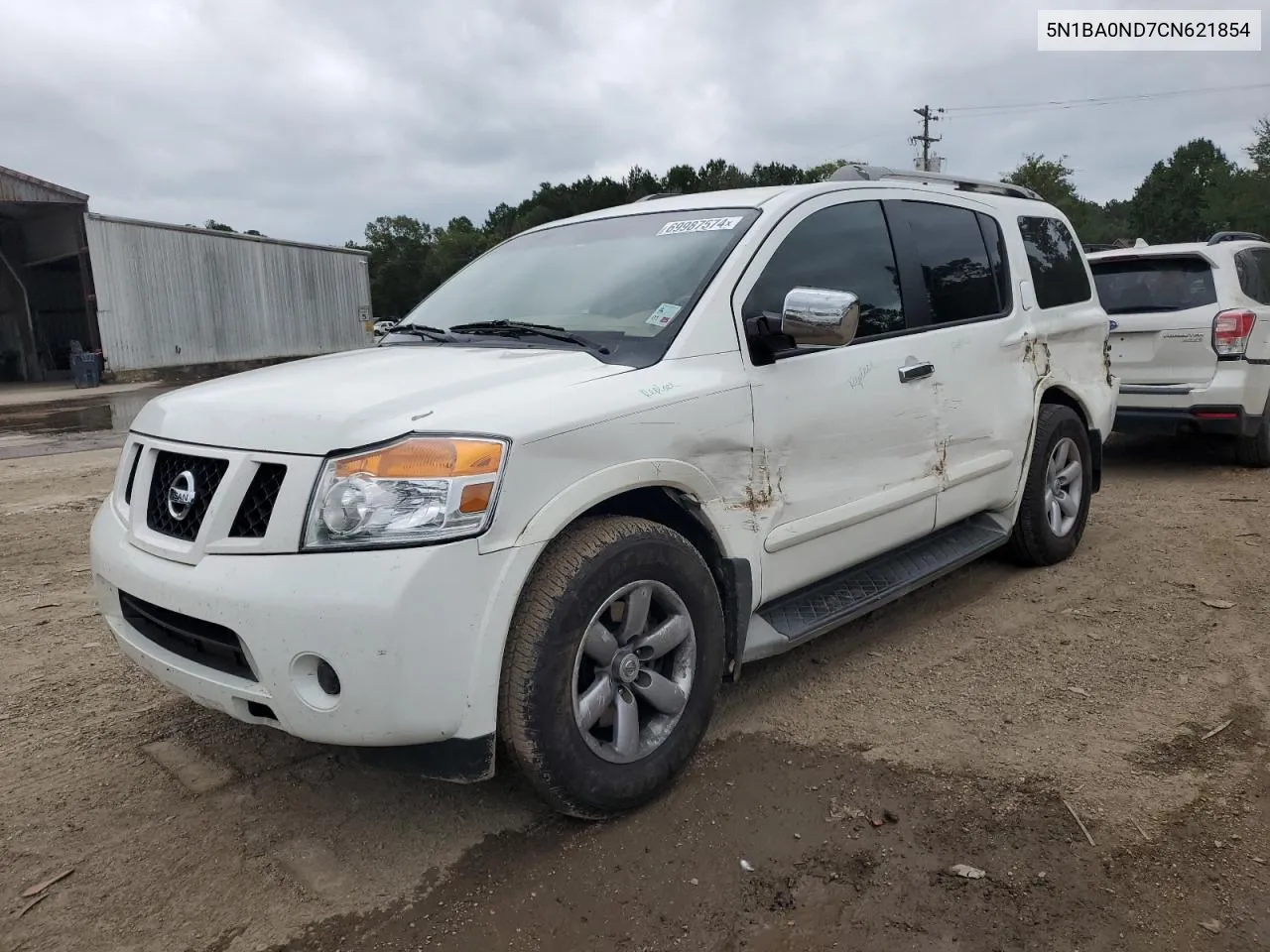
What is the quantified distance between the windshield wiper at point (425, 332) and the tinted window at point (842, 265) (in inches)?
44.6

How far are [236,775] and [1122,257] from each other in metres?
7.27

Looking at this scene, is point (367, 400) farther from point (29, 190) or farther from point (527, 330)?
point (29, 190)

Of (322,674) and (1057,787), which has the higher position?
(322,674)

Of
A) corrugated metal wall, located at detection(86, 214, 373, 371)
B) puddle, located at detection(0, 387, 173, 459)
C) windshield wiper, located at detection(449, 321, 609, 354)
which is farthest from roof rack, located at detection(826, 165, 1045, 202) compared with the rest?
corrugated metal wall, located at detection(86, 214, 373, 371)

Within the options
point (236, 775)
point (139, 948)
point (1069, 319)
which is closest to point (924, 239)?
point (1069, 319)

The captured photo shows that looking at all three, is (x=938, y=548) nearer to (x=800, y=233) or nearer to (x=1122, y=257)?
(x=800, y=233)

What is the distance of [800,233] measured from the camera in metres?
3.42

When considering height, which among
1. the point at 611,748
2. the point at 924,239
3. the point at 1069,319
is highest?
the point at 924,239

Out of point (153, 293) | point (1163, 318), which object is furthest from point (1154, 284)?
point (153, 293)

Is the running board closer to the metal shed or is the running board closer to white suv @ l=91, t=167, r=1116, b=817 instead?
white suv @ l=91, t=167, r=1116, b=817

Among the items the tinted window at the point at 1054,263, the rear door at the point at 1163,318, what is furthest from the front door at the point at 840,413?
the rear door at the point at 1163,318

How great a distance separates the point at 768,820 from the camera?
8.81ft

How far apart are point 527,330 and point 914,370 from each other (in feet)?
5.03

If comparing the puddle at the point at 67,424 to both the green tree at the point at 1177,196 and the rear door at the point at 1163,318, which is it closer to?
the rear door at the point at 1163,318
